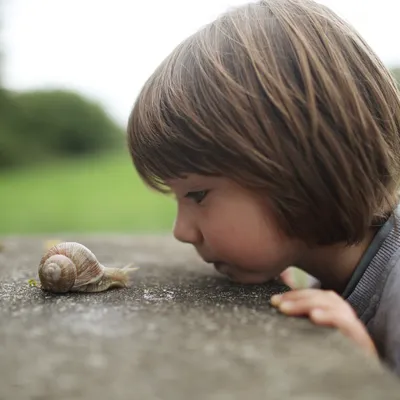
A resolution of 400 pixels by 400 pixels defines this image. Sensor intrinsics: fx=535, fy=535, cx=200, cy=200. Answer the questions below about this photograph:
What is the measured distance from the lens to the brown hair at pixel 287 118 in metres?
1.23

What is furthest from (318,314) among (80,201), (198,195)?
(80,201)

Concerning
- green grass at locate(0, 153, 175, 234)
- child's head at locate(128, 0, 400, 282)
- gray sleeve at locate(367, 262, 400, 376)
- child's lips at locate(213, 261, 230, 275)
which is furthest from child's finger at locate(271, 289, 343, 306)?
green grass at locate(0, 153, 175, 234)

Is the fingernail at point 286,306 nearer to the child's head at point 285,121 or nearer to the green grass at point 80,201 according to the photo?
the child's head at point 285,121

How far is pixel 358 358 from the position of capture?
0.76 metres

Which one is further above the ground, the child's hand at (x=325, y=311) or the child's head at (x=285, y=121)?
the child's head at (x=285, y=121)

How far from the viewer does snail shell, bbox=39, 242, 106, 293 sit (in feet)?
4.03

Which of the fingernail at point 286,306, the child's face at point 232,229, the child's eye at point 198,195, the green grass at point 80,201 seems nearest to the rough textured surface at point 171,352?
the fingernail at point 286,306

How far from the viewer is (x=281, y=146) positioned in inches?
48.3

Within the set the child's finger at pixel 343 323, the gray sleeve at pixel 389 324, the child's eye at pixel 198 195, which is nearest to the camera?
the child's finger at pixel 343 323

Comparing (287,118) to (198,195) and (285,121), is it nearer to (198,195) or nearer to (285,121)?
(285,121)

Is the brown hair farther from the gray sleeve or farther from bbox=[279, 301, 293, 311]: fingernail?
bbox=[279, 301, 293, 311]: fingernail

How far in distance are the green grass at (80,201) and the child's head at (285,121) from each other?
1.96 meters

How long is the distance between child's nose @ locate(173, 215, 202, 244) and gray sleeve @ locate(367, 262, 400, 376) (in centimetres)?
48

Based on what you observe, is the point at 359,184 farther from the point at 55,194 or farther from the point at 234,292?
Result: the point at 55,194
